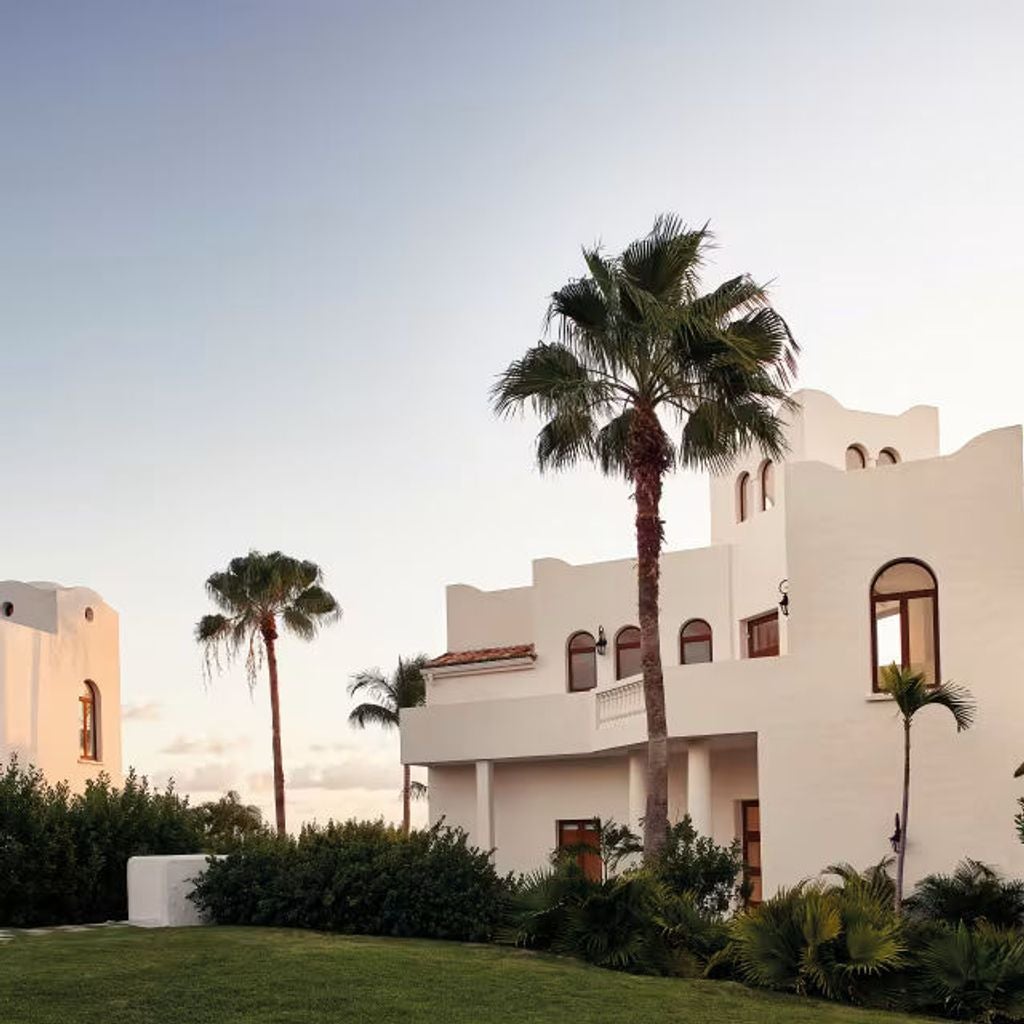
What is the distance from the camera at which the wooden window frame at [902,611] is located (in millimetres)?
22719

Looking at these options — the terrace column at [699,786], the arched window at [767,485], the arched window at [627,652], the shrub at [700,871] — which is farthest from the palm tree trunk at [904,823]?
the arched window at [767,485]

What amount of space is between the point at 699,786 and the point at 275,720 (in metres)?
18.7

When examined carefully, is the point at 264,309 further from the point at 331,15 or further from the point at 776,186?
the point at 776,186

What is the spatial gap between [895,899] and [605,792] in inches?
393

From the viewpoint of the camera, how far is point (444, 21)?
21875mm

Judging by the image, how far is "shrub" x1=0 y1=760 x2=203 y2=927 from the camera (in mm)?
22188

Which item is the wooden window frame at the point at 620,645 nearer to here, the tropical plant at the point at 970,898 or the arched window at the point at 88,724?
the tropical plant at the point at 970,898

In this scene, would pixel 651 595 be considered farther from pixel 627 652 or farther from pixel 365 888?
pixel 627 652

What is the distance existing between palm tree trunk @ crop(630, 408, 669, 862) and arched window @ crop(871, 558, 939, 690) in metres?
3.20

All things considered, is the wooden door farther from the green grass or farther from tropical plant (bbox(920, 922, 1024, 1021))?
the green grass

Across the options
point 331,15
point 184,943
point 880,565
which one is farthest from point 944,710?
point 331,15

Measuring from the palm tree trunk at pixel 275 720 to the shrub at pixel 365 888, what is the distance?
20573mm

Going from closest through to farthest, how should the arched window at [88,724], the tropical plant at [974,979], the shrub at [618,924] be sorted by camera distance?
the tropical plant at [974,979]
the shrub at [618,924]
the arched window at [88,724]

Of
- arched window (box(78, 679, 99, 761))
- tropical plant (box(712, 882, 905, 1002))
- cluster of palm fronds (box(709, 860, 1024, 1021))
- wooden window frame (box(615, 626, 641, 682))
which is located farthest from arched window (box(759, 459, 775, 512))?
tropical plant (box(712, 882, 905, 1002))
